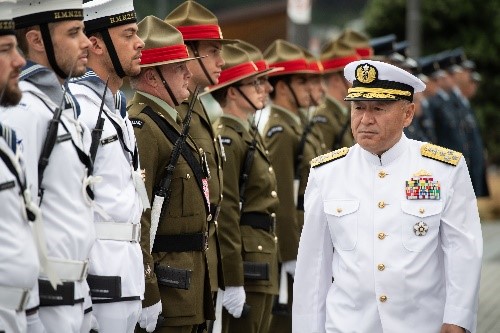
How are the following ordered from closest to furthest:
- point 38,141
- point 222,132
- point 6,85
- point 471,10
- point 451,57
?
point 6,85 < point 38,141 < point 222,132 < point 451,57 < point 471,10

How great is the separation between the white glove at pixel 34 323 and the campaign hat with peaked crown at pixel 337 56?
829 cm

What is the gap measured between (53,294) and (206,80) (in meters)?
3.20

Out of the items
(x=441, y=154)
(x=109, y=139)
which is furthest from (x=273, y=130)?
(x=109, y=139)

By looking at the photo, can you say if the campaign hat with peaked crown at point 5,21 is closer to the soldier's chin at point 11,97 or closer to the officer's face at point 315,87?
the soldier's chin at point 11,97

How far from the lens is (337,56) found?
543 inches

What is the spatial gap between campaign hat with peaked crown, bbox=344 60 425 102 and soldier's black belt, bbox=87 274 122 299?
148 centimetres

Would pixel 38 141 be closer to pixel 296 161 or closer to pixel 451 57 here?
pixel 296 161

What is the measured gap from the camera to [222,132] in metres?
9.31

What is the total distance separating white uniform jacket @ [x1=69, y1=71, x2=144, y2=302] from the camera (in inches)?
249

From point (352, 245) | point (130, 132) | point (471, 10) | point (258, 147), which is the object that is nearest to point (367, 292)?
point (352, 245)

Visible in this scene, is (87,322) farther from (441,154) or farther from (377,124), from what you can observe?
(441,154)

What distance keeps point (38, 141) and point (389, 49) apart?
917cm

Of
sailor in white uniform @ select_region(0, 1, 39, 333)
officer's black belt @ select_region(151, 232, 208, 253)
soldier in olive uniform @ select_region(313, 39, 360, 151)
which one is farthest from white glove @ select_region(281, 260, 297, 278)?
sailor in white uniform @ select_region(0, 1, 39, 333)

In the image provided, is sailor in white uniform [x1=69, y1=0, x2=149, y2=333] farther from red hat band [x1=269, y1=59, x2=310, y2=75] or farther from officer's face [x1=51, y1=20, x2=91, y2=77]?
red hat band [x1=269, y1=59, x2=310, y2=75]
